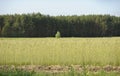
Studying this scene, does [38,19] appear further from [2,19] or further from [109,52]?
[109,52]

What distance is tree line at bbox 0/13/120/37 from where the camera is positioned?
75375 mm

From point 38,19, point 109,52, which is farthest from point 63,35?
point 109,52

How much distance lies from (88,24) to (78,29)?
3.66 m

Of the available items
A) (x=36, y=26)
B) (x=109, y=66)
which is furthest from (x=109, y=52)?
(x=36, y=26)

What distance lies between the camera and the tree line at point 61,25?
2968 inches

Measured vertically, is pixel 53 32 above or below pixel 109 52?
below

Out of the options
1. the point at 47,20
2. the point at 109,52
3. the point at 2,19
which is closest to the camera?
the point at 109,52

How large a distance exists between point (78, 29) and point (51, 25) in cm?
741

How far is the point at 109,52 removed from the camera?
17.2m

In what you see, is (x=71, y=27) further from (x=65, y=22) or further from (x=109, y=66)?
(x=109, y=66)

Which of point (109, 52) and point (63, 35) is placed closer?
point (109, 52)

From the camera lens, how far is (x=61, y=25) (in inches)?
3162

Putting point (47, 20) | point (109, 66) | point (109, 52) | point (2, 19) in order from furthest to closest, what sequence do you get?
point (47, 20), point (2, 19), point (109, 52), point (109, 66)

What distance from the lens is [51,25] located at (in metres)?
79.9
